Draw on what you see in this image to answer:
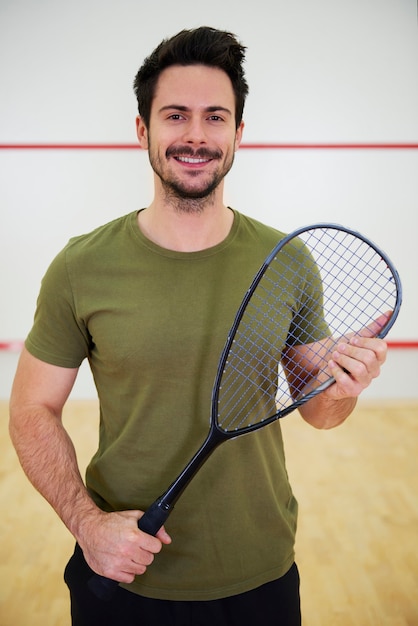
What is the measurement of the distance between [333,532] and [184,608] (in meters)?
1.41

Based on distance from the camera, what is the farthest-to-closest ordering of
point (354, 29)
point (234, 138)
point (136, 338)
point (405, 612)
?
point (354, 29), point (405, 612), point (234, 138), point (136, 338)

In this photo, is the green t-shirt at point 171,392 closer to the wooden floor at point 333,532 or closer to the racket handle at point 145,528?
the racket handle at point 145,528

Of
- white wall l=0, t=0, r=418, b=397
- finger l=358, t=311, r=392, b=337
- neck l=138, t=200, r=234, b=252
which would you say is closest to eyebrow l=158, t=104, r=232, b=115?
neck l=138, t=200, r=234, b=252

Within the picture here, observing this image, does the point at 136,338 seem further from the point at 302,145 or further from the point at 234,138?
the point at 302,145

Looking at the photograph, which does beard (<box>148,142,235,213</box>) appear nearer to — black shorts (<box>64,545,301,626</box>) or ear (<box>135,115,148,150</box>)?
ear (<box>135,115,148,150</box>)

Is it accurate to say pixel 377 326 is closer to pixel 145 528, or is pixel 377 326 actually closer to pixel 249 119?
pixel 145 528

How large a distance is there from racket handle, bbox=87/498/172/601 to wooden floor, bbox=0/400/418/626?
101cm

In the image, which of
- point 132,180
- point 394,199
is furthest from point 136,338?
point 394,199

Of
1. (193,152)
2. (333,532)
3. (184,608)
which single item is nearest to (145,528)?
(184,608)

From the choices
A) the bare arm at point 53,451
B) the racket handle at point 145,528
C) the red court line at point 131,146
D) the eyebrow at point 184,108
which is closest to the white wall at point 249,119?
the red court line at point 131,146

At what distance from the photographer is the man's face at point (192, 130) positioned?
1016 millimetres

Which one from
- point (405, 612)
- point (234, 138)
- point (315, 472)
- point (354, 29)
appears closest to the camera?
point (234, 138)

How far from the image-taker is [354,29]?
3361 mm

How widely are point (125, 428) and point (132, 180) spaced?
262 centimetres
